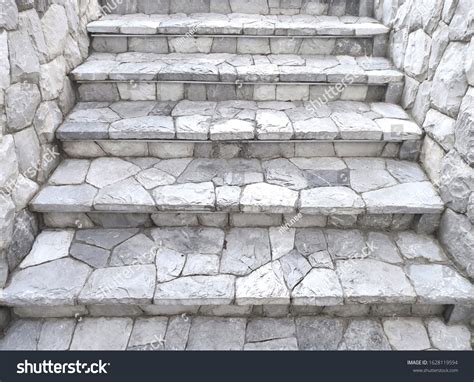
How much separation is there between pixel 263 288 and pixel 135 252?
0.87m

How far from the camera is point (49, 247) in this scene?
88.1 inches

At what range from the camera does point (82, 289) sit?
2006 millimetres

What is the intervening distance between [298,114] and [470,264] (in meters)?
1.58

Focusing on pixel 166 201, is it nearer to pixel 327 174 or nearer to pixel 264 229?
pixel 264 229

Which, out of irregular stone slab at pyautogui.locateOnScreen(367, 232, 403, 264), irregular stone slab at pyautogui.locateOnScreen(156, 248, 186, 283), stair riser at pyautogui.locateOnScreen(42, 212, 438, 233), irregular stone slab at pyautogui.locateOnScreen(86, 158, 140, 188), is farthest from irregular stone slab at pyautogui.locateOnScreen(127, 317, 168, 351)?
irregular stone slab at pyautogui.locateOnScreen(367, 232, 403, 264)

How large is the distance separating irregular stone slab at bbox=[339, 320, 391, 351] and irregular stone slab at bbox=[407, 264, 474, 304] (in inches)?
12.7

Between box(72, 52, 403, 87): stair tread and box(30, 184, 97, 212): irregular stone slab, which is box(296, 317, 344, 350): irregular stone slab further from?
box(72, 52, 403, 87): stair tread

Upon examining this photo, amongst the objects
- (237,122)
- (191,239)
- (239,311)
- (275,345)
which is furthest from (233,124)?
(275,345)

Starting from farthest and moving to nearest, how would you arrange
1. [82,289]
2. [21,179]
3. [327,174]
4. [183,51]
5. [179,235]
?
A: [183,51]
[327,174]
[179,235]
[21,179]
[82,289]

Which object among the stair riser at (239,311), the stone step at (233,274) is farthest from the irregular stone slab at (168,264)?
the stair riser at (239,311)

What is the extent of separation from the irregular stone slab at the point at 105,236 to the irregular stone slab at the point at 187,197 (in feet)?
1.05

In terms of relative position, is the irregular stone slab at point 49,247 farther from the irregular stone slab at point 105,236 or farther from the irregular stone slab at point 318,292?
the irregular stone slab at point 318,292

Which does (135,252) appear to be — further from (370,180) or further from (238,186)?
(370,180)

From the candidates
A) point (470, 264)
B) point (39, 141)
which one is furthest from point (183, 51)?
point (470, 264)
